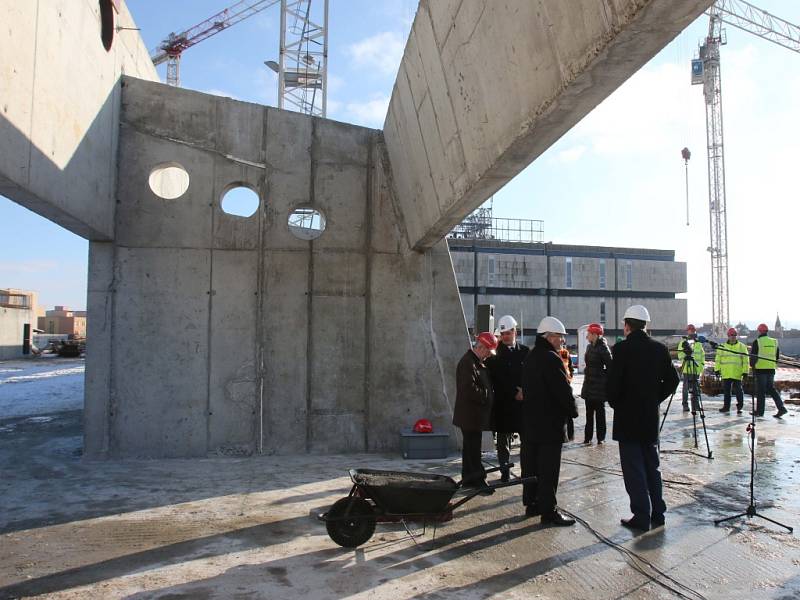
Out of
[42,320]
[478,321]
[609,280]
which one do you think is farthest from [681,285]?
[42,320]

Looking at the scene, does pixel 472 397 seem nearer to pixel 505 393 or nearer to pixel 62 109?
pixel 505 393

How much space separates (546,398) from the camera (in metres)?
5.23

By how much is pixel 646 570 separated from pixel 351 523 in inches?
82.6

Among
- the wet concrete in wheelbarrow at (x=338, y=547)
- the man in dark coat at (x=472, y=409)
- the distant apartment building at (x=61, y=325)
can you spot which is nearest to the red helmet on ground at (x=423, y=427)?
the wet concrete in wheelbarrow at (x=338, y=547)

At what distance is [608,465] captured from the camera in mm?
7379

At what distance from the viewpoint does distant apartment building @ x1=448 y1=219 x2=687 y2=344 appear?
→ 49.4 metres

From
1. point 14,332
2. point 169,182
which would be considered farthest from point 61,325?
point 169,182

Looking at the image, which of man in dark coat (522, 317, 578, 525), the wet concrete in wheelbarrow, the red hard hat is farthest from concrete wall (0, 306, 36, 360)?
man in dark coat (522, 317, 578, 525)

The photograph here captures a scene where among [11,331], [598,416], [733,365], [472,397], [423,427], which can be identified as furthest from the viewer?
[11,331]

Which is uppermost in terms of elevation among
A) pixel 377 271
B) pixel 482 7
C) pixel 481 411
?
pixel 482 7

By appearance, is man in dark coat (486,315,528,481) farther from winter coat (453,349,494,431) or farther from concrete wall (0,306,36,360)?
concrete wall (0,306,36,360)

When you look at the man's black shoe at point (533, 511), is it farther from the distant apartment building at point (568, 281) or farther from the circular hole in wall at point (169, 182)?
the distant apartment building at point (568, 281)

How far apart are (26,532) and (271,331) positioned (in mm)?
3890

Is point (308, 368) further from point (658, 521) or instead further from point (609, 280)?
point (609, 280)
